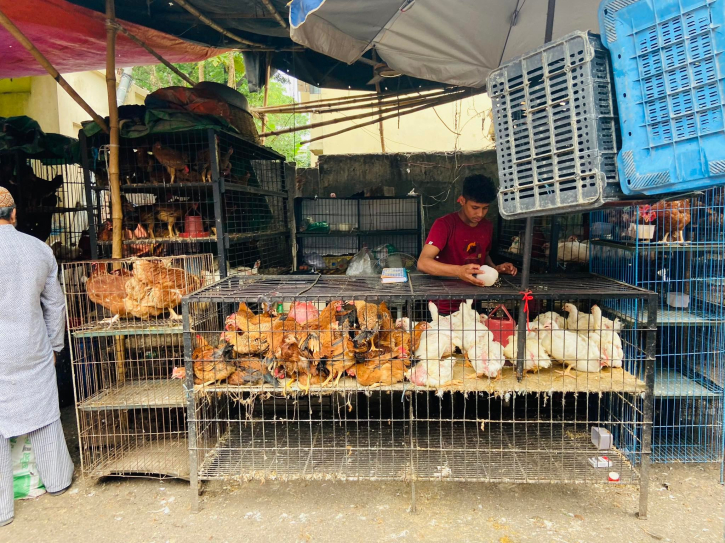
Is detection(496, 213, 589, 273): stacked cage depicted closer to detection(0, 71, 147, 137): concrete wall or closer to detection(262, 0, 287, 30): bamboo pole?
detection(262, 0, 287, 30): bamboo pole

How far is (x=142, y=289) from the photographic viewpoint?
3354mm

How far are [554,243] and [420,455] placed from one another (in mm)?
2388

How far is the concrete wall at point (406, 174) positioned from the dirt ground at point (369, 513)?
4.65m

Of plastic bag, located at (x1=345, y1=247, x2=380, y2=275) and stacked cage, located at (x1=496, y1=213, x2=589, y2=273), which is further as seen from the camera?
plastic bag, located at (x1=345, y1=247, x2=380, y2=275)

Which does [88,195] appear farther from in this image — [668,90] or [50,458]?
[668,90]

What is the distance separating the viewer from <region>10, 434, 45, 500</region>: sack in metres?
3.29

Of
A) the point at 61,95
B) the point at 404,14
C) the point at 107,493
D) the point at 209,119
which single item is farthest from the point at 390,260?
the point at 61,95

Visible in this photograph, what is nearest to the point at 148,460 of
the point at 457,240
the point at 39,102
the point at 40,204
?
the point at 457,240

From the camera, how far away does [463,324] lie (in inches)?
121

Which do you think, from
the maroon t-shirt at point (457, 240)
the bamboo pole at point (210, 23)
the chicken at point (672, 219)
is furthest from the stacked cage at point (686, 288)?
the bamboo pole at point (210, 23)

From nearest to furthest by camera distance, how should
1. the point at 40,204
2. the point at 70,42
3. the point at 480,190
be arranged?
the point at 480,190, the point at 70,42, the point at 40,204

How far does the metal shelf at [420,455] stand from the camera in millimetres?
2982

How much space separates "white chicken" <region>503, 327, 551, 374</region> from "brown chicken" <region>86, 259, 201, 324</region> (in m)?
2.36

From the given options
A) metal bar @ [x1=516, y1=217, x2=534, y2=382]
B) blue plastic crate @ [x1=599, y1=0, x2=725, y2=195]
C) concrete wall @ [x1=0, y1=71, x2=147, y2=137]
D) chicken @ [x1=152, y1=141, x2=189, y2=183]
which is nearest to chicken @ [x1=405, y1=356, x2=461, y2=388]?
metal bar @ [x1=516, y1=217, x2=534, y2=382]
